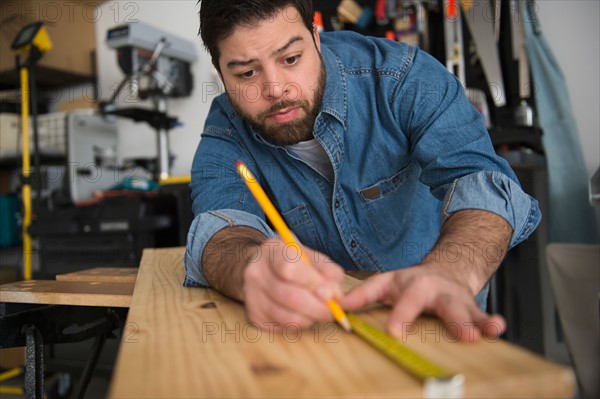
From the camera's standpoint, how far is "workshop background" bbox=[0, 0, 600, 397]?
5.61 feet

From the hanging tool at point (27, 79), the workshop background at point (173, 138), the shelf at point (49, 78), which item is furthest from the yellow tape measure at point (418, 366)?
the shelf at point (49, 78)

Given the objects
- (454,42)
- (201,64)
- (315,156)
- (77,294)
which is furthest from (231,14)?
(201,64)

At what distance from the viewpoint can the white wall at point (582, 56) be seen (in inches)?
72.2

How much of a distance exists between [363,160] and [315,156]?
106 millimetres

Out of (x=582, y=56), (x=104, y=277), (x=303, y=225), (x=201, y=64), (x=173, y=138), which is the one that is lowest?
(x=104, y=277)

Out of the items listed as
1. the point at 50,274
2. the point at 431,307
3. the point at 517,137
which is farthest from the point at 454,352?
the point at 50,274

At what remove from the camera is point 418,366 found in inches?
12.9

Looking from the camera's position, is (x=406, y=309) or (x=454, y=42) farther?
(x=454, y=42)

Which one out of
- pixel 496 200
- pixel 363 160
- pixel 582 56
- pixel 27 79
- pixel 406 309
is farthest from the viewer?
pixel 27 79

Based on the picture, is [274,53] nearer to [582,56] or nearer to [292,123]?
[292,123]

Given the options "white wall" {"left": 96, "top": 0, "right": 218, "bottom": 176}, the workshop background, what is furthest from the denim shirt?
"white wall" {"left": 96, "top": 0, "right": 218, "bottom": 176}

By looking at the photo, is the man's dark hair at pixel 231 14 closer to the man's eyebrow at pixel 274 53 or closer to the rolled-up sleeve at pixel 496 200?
the man's eyebrow at pixel 274 53

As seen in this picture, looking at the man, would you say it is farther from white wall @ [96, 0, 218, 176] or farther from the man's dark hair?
white wall @ [96, 0, 218, 176]

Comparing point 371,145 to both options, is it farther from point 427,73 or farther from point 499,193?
point 499,193
